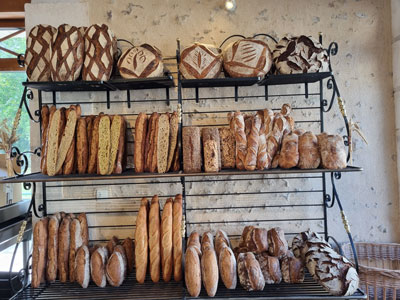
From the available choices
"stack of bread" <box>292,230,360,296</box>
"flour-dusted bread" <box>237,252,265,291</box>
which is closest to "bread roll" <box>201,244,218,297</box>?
"flour-dusted bread" <box>237,252,265,291</box>

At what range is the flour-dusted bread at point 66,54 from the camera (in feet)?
5.63

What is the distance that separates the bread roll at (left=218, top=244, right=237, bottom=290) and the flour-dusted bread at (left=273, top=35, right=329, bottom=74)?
1.11 m

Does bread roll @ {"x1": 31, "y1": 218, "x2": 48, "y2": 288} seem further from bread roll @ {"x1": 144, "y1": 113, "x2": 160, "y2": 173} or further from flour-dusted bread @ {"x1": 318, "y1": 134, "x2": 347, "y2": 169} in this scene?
flour-dusted bread @ {"x1": 318, "y1": 134, "x2": 347, "y2": 169}

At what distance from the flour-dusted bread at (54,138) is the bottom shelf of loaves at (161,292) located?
0.67m

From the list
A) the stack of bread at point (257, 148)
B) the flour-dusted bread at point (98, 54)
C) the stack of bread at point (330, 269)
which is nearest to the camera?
the stack of bread at point (330, 269)

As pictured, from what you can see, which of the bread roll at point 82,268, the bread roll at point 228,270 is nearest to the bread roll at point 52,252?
the bread roll at point 82,268

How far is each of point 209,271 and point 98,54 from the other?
54.4 inches

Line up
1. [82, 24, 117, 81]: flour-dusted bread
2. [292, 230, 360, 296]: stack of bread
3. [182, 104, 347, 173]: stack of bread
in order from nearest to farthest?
[292, 230, 360, 296]: stack of bread < [182, 104, 347, 173]: stack of bread < [82, 24, 117, 81]: flour-dusted bread

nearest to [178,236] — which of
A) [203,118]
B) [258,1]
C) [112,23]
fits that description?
[203,118]

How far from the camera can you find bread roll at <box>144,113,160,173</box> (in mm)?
1676

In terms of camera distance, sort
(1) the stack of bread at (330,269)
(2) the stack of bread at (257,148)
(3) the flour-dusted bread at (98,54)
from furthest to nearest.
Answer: (3) the flour-dusted bread at (98,54)
(2) the stack of bread at (257,148)
(1) the stack of bread at (330,269)

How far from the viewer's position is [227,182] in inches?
80.4

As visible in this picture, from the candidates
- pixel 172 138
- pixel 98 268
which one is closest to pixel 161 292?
pixel 98 268

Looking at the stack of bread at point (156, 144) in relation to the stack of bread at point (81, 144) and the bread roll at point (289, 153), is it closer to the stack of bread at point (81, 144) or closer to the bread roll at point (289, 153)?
the stack of bread at point (81, 144)
